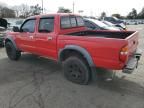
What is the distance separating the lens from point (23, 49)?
729 centimetres

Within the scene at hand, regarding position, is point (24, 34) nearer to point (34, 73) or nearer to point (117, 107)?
point (34, 73)

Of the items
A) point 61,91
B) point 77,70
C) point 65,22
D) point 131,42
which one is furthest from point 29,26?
point 131,42

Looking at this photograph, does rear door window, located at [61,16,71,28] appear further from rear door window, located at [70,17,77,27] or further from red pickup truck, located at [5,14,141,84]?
rear door window, located at [70,17,77,27]

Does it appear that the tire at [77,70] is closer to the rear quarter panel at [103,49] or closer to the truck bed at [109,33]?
the rear quarter panel at [103,49]

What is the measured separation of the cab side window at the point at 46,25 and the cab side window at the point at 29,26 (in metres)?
0.45

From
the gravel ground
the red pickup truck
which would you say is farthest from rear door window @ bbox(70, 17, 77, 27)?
the gravel ground

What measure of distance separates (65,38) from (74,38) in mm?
323

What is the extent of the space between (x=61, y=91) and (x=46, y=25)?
7.45ft

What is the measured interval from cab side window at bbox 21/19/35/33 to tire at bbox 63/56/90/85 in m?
2.04

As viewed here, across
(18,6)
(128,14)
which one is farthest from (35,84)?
(128,14)

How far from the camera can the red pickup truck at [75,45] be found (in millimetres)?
4320

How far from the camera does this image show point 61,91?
4.84 m

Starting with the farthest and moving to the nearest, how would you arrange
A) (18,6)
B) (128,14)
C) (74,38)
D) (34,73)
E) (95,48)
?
(128,14)
(18,6)
(34,73)
(74,38)
(95,48)

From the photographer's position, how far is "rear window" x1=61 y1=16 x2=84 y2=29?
230 inches
